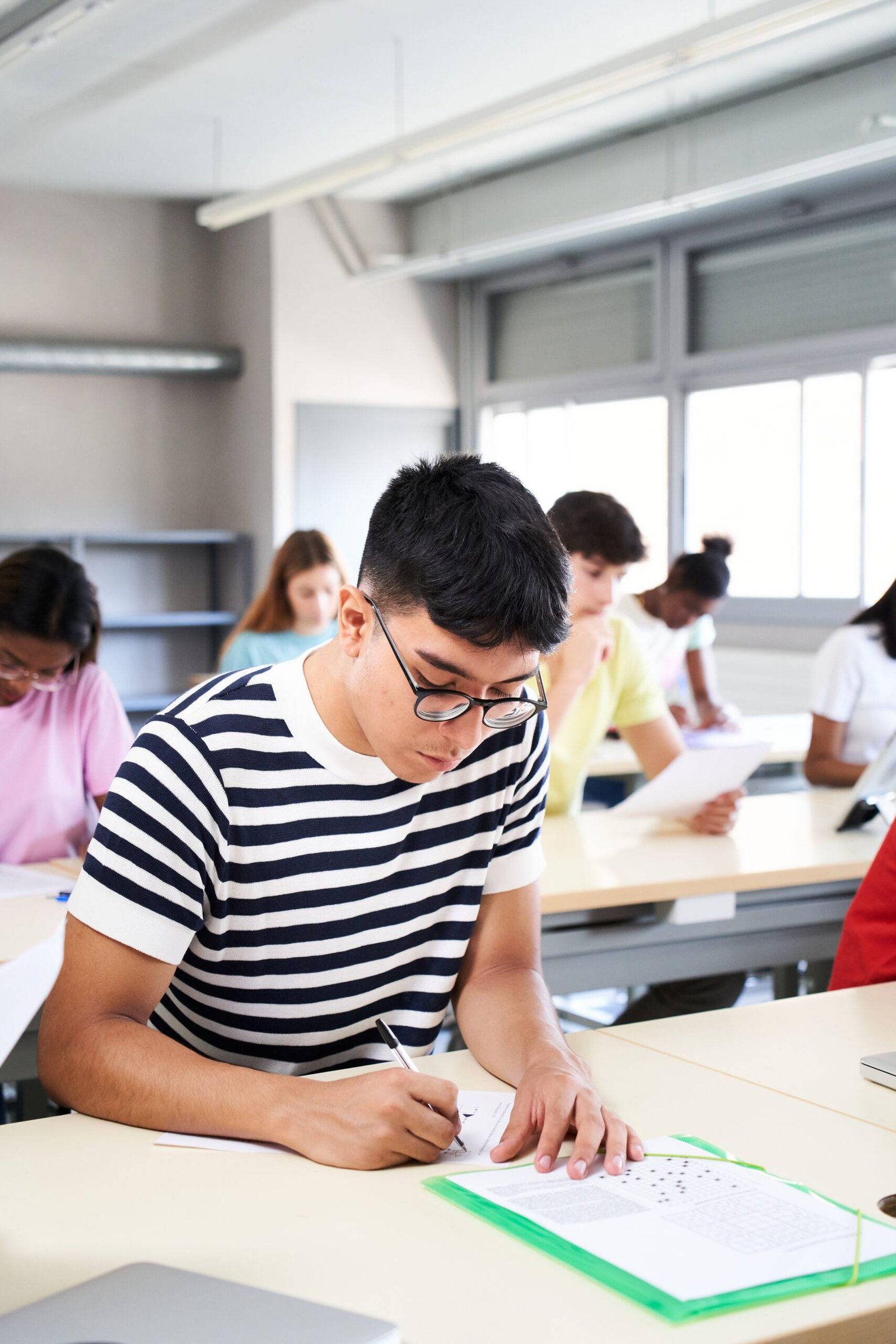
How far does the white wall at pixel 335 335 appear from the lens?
7414 millimetres

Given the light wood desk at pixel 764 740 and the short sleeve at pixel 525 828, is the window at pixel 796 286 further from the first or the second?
the short sleeve at pixel 525 828

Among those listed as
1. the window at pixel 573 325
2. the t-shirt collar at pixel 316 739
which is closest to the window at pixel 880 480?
the window at pixel 573 325

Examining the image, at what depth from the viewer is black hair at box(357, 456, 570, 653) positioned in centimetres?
124

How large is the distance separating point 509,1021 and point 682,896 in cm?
106

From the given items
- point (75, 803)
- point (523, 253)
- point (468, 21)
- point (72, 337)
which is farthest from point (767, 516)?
point (75, 803)

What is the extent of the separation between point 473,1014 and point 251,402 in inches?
254

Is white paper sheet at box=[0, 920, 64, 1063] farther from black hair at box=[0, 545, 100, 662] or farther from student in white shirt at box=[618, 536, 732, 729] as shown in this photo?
student in white shirt at box=[618, 536, 732, 729]

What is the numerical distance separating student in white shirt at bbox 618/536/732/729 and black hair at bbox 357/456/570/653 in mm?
1972

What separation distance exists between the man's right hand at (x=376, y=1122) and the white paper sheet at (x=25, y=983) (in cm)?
33

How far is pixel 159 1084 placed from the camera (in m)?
1.29

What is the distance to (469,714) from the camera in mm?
1321

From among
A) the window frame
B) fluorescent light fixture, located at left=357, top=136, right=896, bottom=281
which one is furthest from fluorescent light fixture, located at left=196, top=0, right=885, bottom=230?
the window frame

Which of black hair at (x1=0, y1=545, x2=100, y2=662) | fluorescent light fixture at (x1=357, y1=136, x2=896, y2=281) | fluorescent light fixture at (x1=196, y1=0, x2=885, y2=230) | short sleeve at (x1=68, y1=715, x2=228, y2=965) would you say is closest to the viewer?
short sleeve at (x1=68, y1=715, x2=228, y2=965)

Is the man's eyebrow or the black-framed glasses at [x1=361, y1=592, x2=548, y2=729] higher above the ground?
the man's eyebrow
